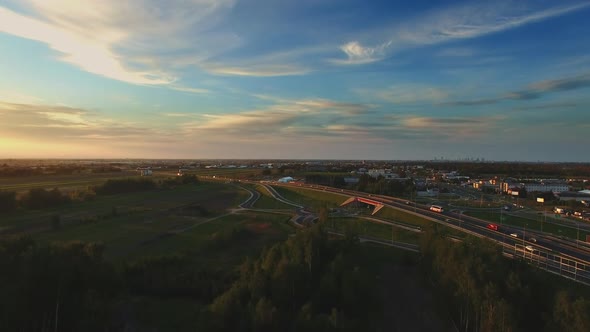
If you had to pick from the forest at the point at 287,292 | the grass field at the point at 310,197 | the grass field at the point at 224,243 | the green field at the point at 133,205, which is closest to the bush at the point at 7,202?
the green field at the point at 133,205

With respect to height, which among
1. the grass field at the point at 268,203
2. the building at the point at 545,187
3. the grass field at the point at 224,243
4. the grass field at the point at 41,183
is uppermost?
the grass field at the point at 41,183

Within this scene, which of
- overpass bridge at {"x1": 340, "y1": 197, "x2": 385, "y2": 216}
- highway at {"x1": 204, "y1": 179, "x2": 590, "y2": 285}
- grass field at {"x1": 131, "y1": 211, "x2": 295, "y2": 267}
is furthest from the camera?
overpass bridge at {"x1": 340, "y1": 197, "x2": 385, "y2": 216}

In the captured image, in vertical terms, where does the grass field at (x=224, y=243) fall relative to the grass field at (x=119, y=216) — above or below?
below

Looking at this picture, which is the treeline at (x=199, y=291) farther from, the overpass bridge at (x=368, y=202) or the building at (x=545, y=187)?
the building at (x=545, y=187)

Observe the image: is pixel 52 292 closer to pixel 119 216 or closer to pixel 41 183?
pixel 119 216

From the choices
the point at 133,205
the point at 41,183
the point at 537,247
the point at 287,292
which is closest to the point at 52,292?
the point at 287,292

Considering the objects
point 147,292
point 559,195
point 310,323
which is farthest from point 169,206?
point 559,195

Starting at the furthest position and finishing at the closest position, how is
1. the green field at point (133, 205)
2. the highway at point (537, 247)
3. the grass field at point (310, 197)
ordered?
the grass field at point (310, 197), the green field at point (133, 205), the highway at point (537, 247)

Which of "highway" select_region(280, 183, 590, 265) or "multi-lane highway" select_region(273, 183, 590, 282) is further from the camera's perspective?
"highway" select_region(280, 183, 590, 265)

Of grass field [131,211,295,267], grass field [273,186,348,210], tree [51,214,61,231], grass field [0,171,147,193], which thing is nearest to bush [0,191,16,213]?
grass field [0,171,147,193]

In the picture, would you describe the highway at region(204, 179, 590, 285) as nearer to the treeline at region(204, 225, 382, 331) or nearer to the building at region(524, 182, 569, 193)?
the treeline at region(204, 225, 382, 331)
